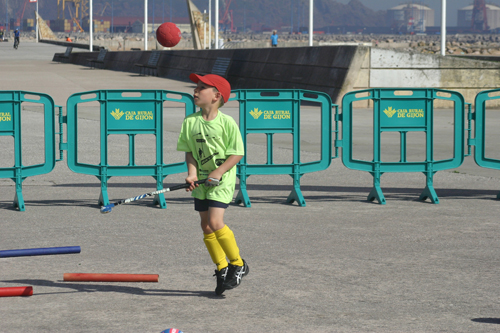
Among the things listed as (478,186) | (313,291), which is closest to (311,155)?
(478,186)

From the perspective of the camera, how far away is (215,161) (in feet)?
16.9

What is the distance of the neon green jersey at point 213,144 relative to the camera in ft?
16.8

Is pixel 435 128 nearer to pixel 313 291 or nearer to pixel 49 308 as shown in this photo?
pixel 313 291

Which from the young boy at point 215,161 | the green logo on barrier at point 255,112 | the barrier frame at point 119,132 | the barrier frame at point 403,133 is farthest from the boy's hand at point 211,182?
the barrier frame at point 403,133

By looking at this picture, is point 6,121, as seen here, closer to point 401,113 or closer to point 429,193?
point 401,113

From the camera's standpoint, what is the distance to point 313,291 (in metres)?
5.14

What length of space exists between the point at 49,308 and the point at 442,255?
3199 mm

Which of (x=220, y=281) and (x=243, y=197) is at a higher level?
(x=243, y=197)

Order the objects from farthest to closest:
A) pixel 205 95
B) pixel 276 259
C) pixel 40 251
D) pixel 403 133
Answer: pixel 403 133 → pixel 276 259 → pixel 40 251 → pixel 205 95

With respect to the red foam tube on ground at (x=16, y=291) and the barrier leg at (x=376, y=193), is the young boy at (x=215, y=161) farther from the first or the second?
the barrier leg at (x=376, y=193)

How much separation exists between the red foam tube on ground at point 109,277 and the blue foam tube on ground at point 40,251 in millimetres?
519

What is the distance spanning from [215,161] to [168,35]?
768 inches

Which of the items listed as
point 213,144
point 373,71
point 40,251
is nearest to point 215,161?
point 213,144

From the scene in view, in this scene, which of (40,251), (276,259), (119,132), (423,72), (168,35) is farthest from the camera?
(168,35)
